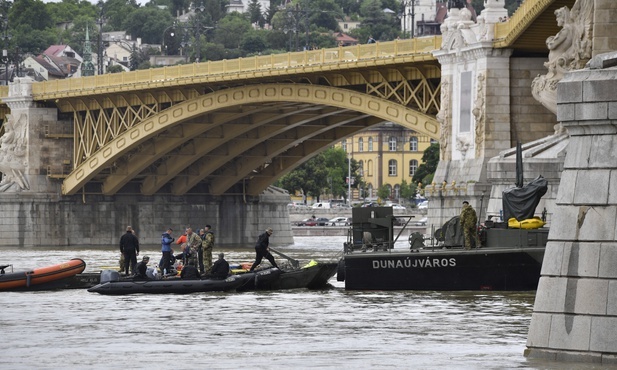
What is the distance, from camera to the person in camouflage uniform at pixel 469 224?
131 ft

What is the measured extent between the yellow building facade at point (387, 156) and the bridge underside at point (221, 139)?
79.0 m

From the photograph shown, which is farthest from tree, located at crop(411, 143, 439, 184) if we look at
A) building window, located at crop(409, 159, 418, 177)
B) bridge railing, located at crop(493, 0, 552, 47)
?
bridge railing, located at crop(493, 0, 552, 47)

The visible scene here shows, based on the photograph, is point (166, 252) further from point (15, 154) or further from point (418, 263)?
point (15, 154)

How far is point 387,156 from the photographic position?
18262 centimetres

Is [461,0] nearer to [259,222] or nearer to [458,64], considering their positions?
[458,64]

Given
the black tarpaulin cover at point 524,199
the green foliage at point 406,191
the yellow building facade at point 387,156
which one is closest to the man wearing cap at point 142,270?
the black tarpaulin cover at point 524,199

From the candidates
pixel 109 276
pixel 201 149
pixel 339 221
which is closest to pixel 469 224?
pixel 109 276

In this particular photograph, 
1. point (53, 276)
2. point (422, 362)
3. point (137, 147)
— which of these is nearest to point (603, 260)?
point (422, 362)

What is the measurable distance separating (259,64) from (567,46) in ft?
84.3

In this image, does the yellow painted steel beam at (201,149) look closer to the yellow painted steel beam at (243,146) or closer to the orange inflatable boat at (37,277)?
the yellow painted steel beam at (243,146)

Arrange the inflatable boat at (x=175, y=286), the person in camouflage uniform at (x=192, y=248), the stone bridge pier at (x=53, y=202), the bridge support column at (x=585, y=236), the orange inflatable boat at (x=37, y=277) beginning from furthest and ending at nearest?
the stone bridge pier at (x=53, y=202) → the person in camouflage uniform at (x=192, y=248) → the orange inflatable boat at (x=37, y=277) → the inflatable boat at (x=175, y=286) → the bridge support column at (x=585, y=236)

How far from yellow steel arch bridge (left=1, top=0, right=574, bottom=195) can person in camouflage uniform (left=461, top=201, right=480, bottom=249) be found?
1701 cm

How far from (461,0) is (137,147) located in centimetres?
2969

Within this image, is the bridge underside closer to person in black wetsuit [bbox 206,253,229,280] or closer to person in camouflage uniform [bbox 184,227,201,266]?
person in camouflage uniform [bbox 184,227,201,266]
